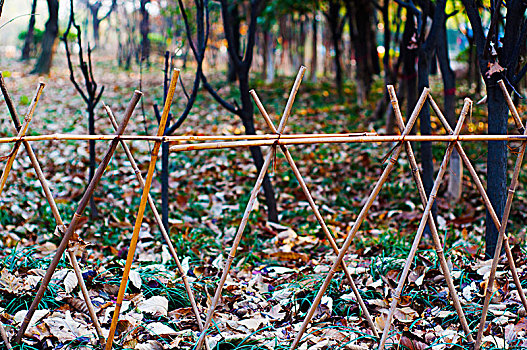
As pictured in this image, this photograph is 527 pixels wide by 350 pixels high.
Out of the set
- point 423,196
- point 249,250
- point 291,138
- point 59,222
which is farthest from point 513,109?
point 249,250

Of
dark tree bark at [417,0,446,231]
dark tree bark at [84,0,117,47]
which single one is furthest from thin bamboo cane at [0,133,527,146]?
dark tree bark at [84,0,117,47]

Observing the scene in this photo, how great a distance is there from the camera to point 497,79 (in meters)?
3.32

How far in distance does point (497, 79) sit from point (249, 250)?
7.40 ft

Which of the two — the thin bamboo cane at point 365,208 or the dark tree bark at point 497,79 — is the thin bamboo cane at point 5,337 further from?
the dark tree bark at point 497,79

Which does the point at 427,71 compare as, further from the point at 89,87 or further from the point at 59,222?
the point at 59,222

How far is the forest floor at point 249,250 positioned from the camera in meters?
2.51

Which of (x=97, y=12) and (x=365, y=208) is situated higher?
(x=97, y=12)

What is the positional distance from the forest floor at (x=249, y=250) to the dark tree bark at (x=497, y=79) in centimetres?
30

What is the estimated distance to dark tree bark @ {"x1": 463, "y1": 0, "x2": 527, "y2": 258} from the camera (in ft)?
10.8

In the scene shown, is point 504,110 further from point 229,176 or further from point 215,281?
point 229,176

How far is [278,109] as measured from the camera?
8.62 metres

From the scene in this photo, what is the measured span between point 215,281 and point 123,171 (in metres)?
3.37

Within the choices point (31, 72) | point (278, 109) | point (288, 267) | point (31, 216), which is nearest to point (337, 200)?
point (288, 267)

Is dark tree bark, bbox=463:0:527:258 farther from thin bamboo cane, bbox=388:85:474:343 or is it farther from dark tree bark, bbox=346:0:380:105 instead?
dark tree bark, bbox=346:0:380:105
